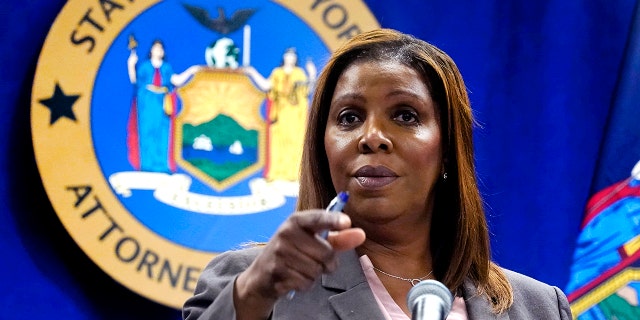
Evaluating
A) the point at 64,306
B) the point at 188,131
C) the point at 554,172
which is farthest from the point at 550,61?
the point at 64,306

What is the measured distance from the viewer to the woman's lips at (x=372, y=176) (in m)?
1.55

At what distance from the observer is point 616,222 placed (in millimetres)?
2863

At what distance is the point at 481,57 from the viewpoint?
2.88 m

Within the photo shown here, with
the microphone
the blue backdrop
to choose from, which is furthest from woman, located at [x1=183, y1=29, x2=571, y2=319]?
the blue backdrop

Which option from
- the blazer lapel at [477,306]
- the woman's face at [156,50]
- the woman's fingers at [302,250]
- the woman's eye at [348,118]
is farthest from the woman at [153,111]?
the woman's fingers at [302,250]

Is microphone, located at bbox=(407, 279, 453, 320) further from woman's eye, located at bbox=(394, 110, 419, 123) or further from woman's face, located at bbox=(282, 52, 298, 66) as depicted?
woman's face, located at bbox=(282, 52, 298, 66)

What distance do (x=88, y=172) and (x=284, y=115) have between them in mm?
557

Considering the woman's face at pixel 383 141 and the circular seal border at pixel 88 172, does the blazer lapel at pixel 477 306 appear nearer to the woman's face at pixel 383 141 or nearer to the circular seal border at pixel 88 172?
the woman's face at pixel 383 141

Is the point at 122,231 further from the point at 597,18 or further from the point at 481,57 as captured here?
the point at 597,18

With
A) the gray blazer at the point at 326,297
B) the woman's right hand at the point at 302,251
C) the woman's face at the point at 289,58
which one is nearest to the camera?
the woman's right hand at the point at 302,251

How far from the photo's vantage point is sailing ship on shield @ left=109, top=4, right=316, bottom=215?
2.52 metres

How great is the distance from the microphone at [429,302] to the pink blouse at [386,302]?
15.5 inches

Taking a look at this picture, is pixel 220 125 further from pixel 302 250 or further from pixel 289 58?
pixel 302 250

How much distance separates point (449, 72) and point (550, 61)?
128 cm
